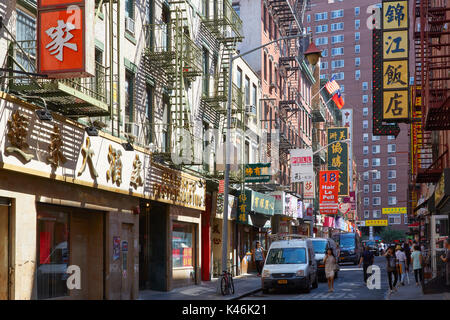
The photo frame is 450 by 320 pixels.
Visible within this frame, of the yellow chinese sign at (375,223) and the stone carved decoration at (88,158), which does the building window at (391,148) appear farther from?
the stone carved decoration at (88,158)

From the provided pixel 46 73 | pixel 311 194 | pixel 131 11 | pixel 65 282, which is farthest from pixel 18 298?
pixel 311 194

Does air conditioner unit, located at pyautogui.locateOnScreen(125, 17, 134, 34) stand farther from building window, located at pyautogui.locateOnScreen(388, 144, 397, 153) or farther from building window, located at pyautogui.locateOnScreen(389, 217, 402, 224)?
building window, located at pyautogui.locateOnScreen(389, 217, 402, 224)

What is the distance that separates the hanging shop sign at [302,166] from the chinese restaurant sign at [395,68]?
11261 millimetres

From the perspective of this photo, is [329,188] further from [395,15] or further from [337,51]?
[337,51]

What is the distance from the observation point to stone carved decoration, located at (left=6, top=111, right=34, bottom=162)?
13500 millimetres

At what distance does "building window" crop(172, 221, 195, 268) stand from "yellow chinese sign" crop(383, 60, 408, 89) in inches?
412

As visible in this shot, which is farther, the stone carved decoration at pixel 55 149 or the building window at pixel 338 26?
the building window at pixel 338 26

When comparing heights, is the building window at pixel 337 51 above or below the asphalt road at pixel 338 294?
above

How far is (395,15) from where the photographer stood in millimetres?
27688

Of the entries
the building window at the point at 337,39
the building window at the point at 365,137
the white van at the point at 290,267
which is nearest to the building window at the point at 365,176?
the building window at the point at 365,137

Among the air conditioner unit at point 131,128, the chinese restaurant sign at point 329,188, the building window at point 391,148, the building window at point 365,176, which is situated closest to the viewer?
the air conditioner unit at point 131,128

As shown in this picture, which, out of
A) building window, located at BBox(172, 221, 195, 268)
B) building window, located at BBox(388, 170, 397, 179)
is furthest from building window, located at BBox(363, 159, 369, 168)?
building window, located at BBox(172, 221, 195, 268)

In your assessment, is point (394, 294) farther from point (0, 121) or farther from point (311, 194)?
point (311, 194)

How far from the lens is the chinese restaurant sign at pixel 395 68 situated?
89.0 feet
